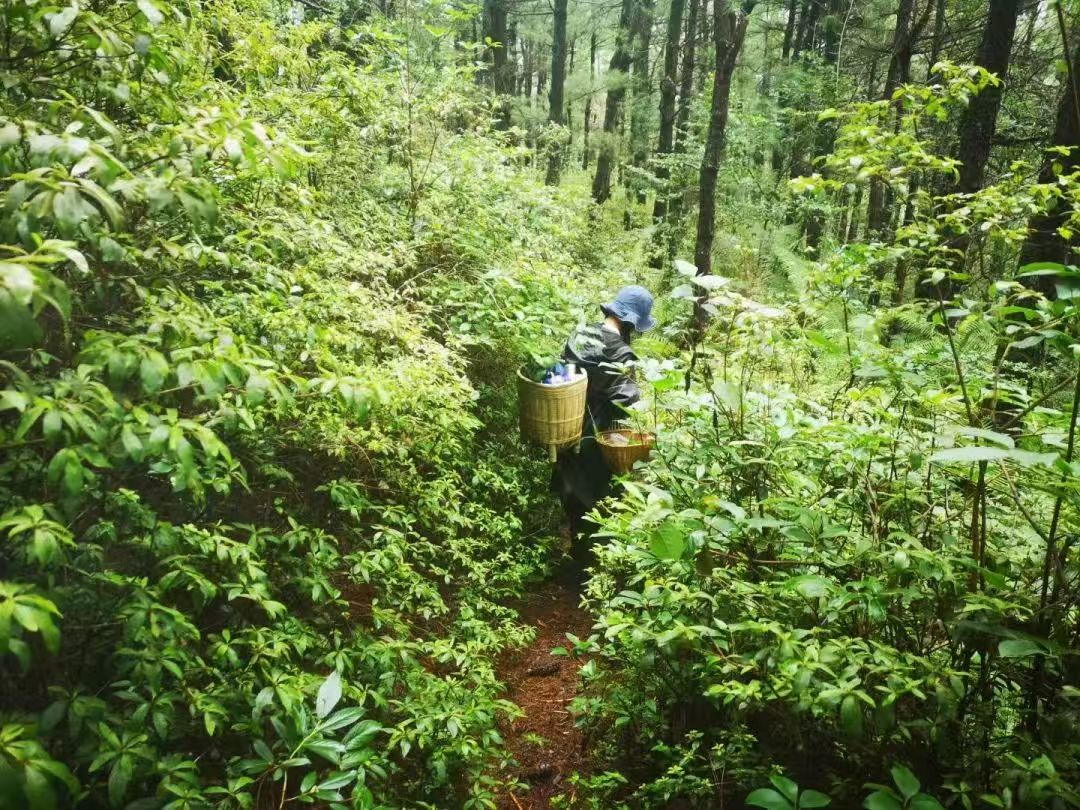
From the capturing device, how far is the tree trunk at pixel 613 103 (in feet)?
55.8

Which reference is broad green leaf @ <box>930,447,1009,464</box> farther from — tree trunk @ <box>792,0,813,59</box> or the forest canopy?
tree trunk @ <box>792,0,813,59</box>

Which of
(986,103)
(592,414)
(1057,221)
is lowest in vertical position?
(592,414)

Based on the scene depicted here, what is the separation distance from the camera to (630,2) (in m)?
18.5

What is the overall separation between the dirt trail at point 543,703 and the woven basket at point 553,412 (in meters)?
1.31

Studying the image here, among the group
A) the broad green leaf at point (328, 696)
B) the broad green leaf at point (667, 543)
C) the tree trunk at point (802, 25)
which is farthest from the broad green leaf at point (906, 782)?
the tree trunk at point (802, 25)

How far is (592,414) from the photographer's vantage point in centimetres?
549

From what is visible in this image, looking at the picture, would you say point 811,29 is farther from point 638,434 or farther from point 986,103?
point 638,434

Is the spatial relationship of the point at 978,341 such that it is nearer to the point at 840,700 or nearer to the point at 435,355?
the point at 435,355

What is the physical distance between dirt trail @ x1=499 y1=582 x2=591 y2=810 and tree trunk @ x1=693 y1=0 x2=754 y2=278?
472 centimetres

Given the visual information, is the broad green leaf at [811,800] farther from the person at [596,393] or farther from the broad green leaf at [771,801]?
the person at [596,393]

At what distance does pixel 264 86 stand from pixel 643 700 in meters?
5.48

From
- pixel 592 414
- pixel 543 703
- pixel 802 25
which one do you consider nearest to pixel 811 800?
pixel 543 703

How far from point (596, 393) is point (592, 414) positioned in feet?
0.62

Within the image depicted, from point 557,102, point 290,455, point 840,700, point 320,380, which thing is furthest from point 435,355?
point 557,102
